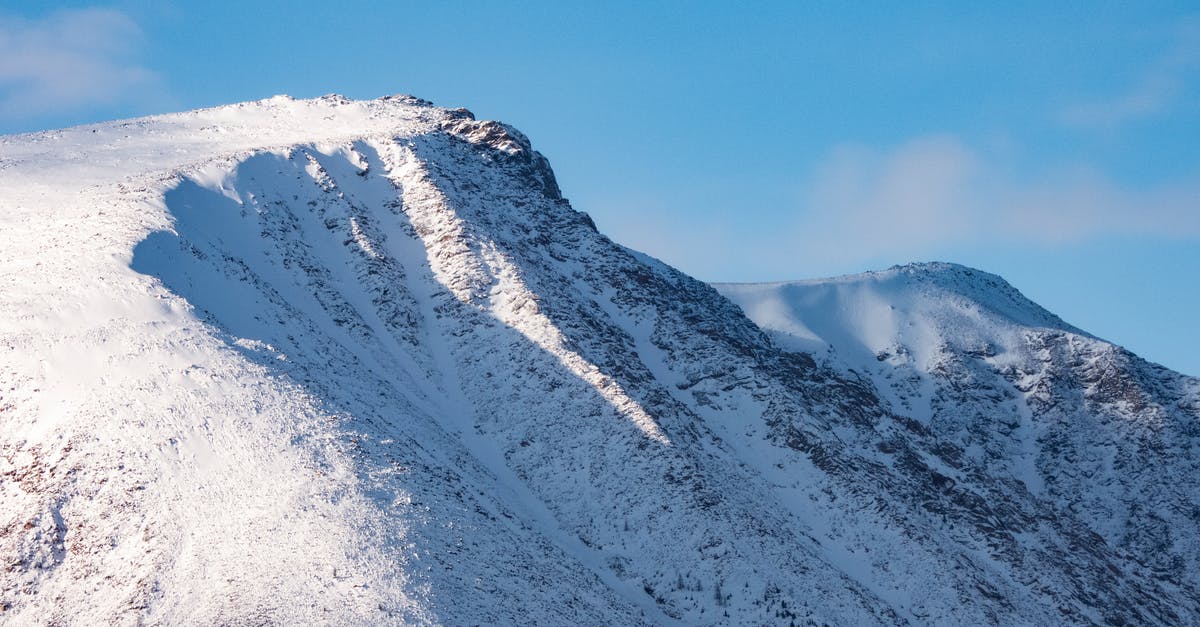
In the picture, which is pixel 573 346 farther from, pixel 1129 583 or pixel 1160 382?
pixel 1160 382

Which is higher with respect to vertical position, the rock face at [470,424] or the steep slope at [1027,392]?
the steep slope at [1027,392]

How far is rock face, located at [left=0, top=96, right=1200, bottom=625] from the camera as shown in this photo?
3506cm

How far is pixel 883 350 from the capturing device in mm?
92125

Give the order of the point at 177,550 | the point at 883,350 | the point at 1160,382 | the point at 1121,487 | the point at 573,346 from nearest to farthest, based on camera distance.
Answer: the point at 177,550
the point at 573,346
the point at 1121,487
the point at 1160,382
the point at 883,350

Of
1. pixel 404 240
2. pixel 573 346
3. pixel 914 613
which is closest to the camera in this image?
pixel 914 613

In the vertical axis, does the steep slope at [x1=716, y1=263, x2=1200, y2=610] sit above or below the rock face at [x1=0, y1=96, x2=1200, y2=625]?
above

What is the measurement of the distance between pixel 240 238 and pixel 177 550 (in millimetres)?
29514

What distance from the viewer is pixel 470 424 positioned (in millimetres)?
53938

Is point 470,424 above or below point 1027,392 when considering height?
below

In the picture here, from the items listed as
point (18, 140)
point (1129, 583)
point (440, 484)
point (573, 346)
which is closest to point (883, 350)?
point (1129, 583)

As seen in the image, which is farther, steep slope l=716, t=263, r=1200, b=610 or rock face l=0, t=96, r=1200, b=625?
steep slope l=716, t=263, r=1200, b=610

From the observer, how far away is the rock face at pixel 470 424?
115ft

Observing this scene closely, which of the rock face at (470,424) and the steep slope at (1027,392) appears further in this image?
the steep slope at (1027,392)

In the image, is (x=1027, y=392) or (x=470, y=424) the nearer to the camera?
(x=470, y=424)
